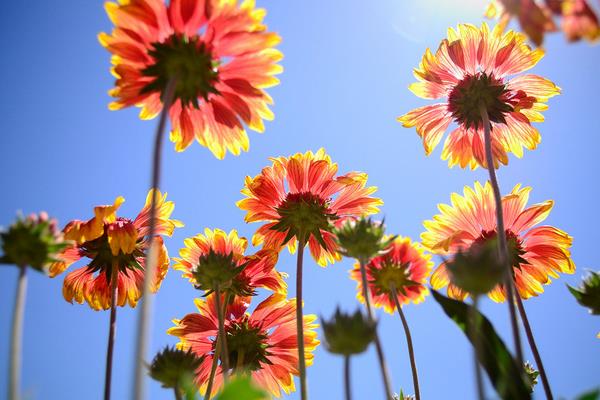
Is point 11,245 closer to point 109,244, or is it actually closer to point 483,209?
point 109,244

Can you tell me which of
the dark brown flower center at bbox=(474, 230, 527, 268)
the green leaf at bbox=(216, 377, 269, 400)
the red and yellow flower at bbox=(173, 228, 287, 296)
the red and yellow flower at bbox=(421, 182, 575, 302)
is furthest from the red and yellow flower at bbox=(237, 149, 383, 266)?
the green leaf at bbox=(216, 377, 269, 400)

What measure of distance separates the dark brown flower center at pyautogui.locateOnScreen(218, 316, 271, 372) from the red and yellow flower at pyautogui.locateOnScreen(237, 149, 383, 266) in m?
0.51

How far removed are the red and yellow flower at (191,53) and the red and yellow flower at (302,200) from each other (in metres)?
0.81

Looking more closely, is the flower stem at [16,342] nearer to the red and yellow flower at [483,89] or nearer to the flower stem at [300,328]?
the flower stem at [300,328]

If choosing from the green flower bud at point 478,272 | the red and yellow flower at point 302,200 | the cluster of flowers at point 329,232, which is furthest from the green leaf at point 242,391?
the red and yellow flower at point 302,200

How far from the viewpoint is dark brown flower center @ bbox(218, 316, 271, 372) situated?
→ 121 inches

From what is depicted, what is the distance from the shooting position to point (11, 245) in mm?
1503

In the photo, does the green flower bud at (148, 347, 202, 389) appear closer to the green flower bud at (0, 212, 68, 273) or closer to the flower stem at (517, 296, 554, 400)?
the green flower bud at (0, 212, 68, 273)

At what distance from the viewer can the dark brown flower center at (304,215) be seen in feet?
10.0

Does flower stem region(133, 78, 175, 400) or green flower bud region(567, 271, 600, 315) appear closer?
flower stem region(133, 78, 175, 400)

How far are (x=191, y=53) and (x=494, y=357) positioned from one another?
1585 mm

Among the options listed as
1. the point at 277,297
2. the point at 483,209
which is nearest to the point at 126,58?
the point at 277,297

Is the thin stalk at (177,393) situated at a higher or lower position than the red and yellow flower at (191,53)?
lower

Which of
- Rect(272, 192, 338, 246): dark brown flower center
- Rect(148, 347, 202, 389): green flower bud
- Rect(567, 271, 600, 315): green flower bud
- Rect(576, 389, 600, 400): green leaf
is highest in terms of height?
Rect(272, 192, 338, 246): dark brown flower center
